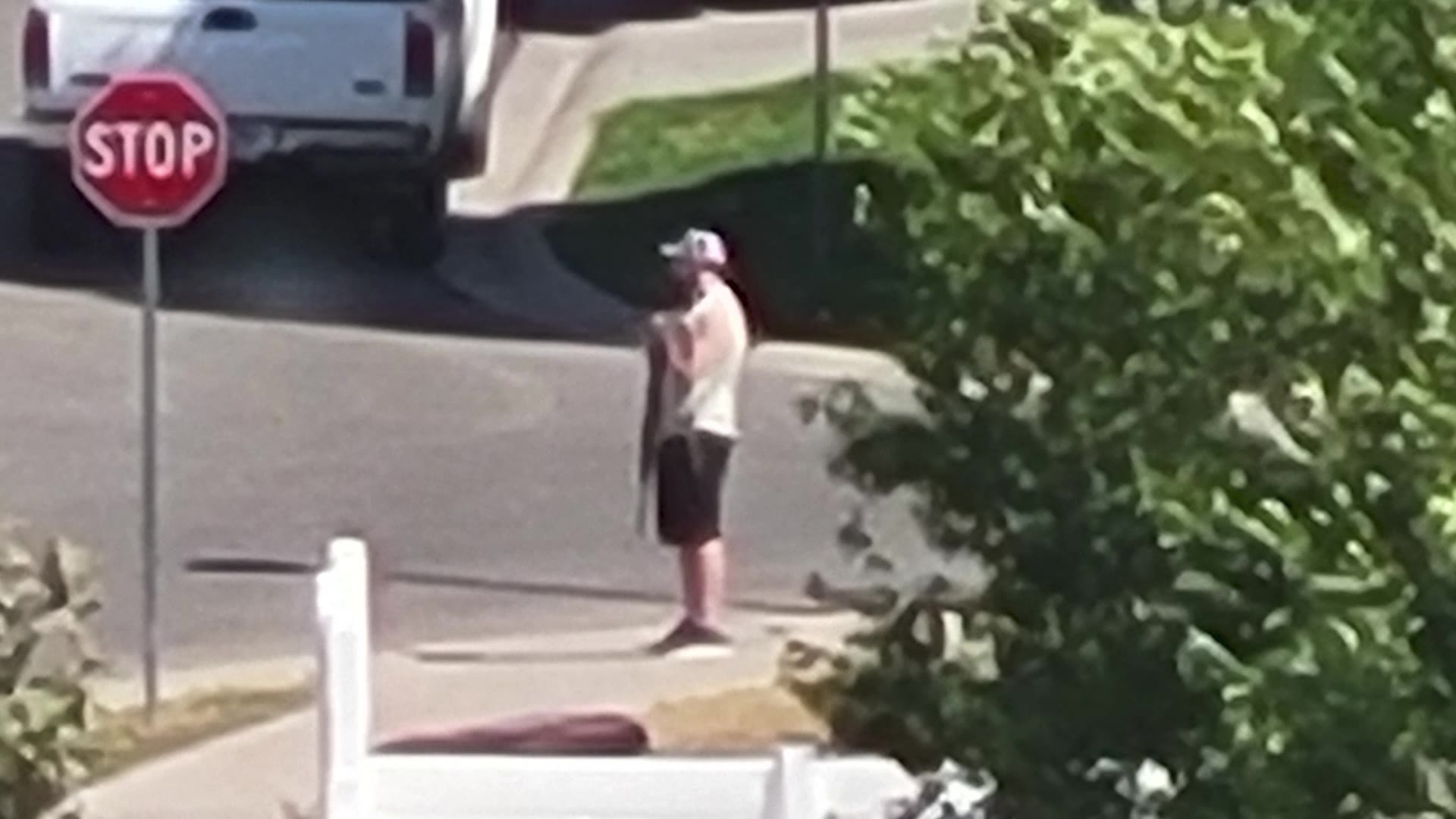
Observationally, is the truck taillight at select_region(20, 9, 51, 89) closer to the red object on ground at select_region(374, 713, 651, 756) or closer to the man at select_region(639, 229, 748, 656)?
the man at select_region(639, 229, 748, 656)

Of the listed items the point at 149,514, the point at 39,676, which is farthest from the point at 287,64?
the point at 39,676

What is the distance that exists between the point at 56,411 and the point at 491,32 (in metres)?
4.54

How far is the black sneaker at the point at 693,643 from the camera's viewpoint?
50.0ft

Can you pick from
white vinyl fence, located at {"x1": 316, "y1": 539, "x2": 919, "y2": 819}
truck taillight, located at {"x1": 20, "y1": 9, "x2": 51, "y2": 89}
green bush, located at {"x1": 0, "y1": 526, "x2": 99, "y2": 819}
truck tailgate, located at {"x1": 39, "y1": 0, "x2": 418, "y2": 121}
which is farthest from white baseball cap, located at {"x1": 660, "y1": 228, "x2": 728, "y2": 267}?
truck taillight, located at {"x1": 20, "y1": 9, "x2": 51, "y2": 89}

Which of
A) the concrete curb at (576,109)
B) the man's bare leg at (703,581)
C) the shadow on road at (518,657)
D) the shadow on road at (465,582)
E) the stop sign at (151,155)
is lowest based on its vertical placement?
the concrete curb at (576,109)

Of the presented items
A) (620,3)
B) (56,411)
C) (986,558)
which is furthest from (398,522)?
(986,558)

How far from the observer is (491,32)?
22.5 m

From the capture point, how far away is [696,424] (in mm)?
14734

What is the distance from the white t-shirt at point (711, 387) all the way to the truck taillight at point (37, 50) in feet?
20.7

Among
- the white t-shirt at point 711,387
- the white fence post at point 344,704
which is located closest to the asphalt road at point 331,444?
the white t-shirt at point 711,387

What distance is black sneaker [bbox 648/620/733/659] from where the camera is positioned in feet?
50.0

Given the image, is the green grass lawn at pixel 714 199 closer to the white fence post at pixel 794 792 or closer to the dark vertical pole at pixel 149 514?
the dark vertical pole at pixel 149 514

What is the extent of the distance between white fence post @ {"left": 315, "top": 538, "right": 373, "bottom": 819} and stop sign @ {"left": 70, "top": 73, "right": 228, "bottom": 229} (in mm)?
4783

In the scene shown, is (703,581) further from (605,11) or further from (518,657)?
(605,11)
